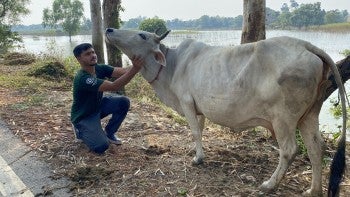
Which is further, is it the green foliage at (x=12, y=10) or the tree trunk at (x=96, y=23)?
the green foliage at (x=12, y=10)

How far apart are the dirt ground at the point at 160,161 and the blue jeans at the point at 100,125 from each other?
141 mm

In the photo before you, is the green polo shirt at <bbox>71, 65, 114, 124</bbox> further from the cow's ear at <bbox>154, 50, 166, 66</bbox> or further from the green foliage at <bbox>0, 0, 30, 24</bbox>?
the green foliage at <bbox>0, 0, 30, 24</bbox>

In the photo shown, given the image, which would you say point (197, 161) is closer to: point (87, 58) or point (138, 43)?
point (138, 43)

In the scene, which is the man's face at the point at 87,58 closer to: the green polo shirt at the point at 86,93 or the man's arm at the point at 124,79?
the green polo shirt at the point at 86,93

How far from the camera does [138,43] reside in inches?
185

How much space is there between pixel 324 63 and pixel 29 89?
23.3 ft

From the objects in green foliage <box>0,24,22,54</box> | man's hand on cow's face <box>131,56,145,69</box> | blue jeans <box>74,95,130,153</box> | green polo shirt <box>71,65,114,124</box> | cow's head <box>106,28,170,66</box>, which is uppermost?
cow's head <box>106,28,170,66</box>

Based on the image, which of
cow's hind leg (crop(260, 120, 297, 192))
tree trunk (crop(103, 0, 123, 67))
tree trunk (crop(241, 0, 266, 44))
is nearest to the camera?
cow's hind leg (crop(260, 120, 297, 192))

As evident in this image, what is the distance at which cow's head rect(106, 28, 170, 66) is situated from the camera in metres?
4.64

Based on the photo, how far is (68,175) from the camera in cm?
445

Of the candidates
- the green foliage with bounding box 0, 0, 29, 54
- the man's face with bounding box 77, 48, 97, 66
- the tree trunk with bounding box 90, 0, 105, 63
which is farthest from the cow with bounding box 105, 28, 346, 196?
the green foliage with bounding box 0, 0, 29, 54

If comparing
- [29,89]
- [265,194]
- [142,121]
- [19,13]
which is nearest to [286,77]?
[265,194]

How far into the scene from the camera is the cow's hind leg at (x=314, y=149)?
12.7 ft

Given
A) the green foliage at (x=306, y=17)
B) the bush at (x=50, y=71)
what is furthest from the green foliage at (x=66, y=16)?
the bush at (x=50, y=71)
